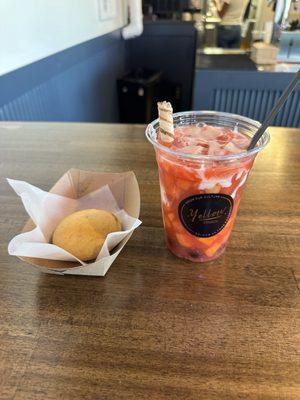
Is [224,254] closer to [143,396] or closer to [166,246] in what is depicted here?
[166,246]

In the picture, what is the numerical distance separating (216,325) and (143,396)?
0.14 m

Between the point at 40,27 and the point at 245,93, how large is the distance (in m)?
1.41

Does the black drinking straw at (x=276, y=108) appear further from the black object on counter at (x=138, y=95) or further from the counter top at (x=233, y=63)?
the black object on counter at (x=138, y=95)

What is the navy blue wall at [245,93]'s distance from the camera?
2.23 meters

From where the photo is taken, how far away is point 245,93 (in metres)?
2.30

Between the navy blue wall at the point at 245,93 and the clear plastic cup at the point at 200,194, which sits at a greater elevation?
the clear plastic cup at the point at 200,194

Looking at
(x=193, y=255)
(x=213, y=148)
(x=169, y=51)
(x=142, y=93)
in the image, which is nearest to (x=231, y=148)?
(x=213, y=148)

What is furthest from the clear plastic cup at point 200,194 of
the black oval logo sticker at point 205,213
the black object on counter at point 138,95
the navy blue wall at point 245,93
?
the black object on counter at point 138,95

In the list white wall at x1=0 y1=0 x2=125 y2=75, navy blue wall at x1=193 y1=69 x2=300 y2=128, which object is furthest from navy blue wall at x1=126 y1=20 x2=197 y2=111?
navy blue wall at x1=193 y1=69 x2=300 y2=128

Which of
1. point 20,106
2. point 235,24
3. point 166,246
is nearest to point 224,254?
point 166,246

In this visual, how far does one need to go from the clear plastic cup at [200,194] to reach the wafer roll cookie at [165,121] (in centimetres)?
2

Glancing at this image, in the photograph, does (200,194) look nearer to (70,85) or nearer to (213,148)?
(213,148)

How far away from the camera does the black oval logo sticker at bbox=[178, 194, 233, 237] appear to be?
1.57 feet

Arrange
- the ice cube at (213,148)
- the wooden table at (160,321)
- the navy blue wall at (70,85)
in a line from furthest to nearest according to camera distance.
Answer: the navy blue wall at (70,85) → the ice cube at (213,148) → the wooden table at (160,321)
